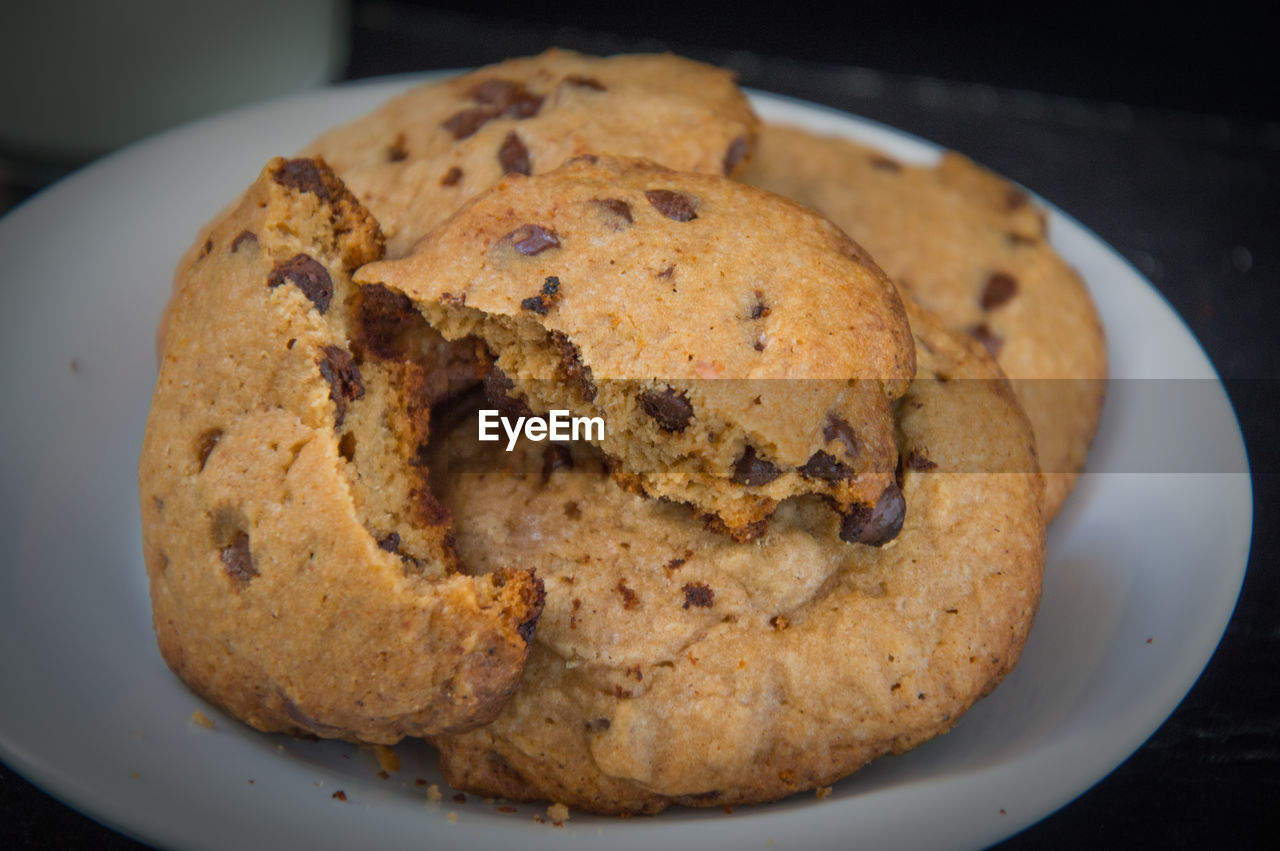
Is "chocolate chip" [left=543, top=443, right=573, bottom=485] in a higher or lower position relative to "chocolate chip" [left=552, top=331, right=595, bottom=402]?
lower

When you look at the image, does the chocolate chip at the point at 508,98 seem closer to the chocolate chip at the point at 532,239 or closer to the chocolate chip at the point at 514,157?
the chocolate chip at the point at 514,157

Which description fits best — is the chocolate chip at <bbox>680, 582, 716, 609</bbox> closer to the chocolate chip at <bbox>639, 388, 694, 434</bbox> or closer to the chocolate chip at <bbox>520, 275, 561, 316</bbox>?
the chocolate chip at <bbox>639, 388, 694, 434</bbox>

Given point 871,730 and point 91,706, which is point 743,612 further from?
point 91,706

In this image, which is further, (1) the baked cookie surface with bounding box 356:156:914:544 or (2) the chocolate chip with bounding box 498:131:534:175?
(2) the chocolate chip with bounding box 498:131:534:175

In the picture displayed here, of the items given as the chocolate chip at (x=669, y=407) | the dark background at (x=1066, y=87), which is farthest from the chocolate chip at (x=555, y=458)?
the dark background at (x=1066, y=87)

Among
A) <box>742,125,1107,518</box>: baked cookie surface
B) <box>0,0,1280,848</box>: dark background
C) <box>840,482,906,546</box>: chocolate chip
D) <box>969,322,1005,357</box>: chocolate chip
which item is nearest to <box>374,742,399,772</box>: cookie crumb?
<box>840,482,906,546</box>: chocolate chip

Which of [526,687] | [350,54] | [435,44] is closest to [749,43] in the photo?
Answer: [435,44]

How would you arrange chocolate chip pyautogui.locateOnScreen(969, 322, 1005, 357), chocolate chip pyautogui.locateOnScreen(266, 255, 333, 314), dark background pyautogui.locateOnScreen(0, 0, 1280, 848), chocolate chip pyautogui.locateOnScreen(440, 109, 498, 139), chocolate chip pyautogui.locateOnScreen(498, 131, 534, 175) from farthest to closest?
dark background pyautogui.locateOnScreen(0, 0, 1280, 848) → chocolate chip pyautogui.locateOnScreen(969, 322, 1005, 357) → chocolate chip pyautogui.locateOnScreen(440, 109, 498, 139) → chocolate chip pyautogui.locateOnScreen(498, 131, 534, 175) → chocolate chip pyautogui.locateOnScreen(266, 255, 333, 314)
